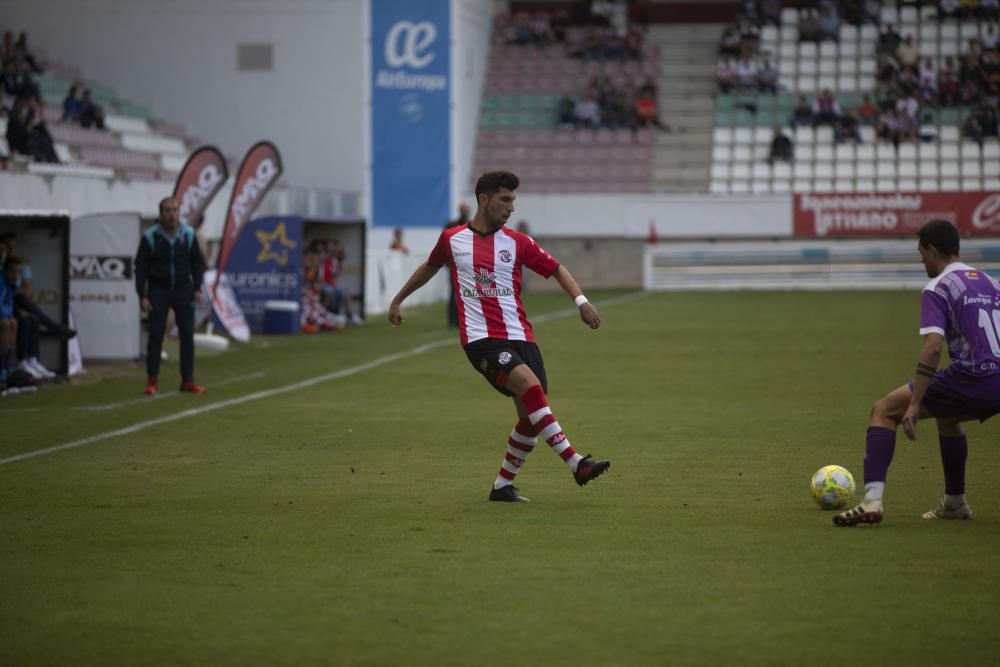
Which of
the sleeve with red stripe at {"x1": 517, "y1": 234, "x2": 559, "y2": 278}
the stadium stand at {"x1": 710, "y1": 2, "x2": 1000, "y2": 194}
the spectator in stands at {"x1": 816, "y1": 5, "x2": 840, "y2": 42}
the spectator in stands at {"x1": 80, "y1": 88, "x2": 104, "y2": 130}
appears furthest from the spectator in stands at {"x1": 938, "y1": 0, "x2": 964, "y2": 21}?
the sleeve with red stripe at {"x1": 517, "y1": 234, "x2": 559, "y2": 278}

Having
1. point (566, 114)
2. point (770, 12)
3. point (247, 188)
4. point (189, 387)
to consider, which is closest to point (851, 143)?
point (770, 12)

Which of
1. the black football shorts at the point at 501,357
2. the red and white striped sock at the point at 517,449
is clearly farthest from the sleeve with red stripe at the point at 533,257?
the red and white striped sock at the point at 517,449

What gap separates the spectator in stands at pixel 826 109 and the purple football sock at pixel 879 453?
39409 millimetres

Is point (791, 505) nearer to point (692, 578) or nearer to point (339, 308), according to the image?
point (692, 578)

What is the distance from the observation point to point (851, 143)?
150 ft

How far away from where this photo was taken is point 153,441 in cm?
1259

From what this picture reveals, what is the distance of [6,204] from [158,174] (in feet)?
32.5

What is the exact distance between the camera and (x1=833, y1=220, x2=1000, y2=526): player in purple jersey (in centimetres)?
792

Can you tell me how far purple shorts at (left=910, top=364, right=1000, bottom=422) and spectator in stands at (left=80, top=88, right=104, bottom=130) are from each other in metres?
27.5

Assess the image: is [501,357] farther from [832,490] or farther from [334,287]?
[334,287]

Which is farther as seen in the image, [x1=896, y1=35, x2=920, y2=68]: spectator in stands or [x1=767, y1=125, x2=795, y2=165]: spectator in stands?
[x1=896, y1=35, x2=920, y2=68]: spectator in stands

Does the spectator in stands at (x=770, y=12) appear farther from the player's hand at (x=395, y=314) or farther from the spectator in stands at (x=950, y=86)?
the player's hand at (x=395, y=314)

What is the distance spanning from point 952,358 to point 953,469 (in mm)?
715

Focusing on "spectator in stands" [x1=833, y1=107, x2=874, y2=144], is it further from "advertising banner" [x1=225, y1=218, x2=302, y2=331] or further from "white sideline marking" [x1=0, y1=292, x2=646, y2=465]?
"white sideline marking" [x1=0, y1=292, x2=646, y2=465]
